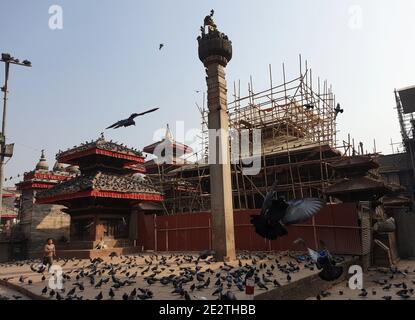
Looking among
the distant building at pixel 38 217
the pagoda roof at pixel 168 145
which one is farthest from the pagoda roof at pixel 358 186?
the pagoda roof at pixel 168 145

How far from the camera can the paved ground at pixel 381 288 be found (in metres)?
11.0

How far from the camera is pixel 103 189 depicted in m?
19.6

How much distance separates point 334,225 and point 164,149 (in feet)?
Answer: 97.0

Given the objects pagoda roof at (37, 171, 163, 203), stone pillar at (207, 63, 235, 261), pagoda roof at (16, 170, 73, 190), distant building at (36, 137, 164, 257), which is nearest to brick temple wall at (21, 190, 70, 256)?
pagoda roof at (16, 170, 73, 190)

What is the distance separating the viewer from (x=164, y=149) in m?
43.2

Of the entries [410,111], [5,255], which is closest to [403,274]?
[5,255]

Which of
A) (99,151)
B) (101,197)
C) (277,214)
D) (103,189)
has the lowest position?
(277,214)

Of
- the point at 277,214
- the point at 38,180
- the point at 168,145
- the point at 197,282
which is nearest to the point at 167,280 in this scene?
the point at 197,282

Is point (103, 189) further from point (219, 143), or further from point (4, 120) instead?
point (219, 143)

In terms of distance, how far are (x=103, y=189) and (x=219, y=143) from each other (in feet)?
26.5

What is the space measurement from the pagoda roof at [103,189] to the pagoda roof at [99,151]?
127 cm

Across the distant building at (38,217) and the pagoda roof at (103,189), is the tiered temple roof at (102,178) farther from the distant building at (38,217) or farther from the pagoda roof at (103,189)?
the distant building at (38,217)

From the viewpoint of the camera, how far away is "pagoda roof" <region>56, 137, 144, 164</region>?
21.3m
